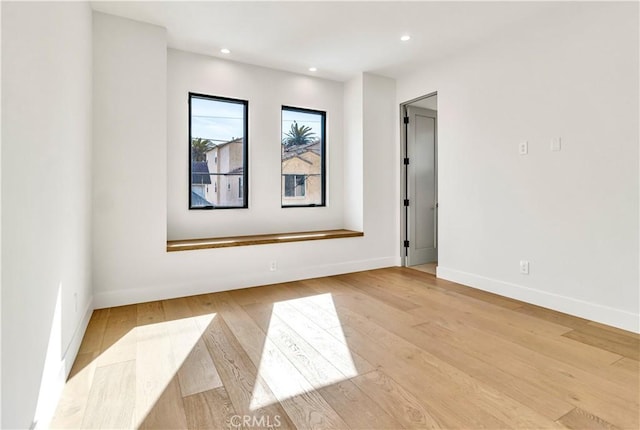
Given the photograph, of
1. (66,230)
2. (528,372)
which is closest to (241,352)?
(66,230)

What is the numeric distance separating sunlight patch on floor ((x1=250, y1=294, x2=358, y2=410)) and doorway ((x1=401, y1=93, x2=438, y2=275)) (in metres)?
2.31

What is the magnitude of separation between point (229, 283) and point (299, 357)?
176 cm

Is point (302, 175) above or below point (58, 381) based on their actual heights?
above

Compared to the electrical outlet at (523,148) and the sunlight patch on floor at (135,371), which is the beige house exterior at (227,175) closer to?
the sunlight patch on floor at (135,371)

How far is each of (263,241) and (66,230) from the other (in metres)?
2.05

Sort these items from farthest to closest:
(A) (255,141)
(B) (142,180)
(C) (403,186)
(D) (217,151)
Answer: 1. (C) (403,186)
2. (A) (255,141)
3. (D) (217,151)
4. (B) (142,180)

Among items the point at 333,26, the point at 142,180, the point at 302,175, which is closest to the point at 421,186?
the point at 302,175

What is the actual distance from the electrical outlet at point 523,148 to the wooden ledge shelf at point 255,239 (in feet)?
6.82

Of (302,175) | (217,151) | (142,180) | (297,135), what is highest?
(297,135)

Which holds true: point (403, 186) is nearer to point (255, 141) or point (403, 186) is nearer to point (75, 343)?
point (255, 141)

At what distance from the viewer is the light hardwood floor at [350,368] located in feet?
5.08

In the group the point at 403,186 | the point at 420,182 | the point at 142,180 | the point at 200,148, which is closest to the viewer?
the point at 142,180

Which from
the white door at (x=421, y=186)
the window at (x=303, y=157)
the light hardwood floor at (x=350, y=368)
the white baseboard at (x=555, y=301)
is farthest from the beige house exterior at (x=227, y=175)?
the white baseboard at (x=555, y=301)

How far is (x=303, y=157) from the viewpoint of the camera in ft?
15.5
